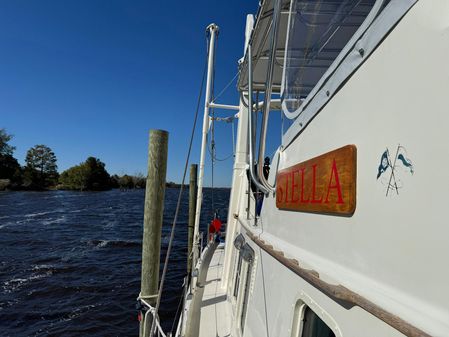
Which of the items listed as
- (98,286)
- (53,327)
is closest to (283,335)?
(53,327)

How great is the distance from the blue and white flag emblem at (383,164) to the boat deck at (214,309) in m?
4.33

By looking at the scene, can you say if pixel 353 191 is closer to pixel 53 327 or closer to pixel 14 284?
pixel 53 327

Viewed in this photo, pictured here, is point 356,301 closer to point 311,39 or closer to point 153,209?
point 311,39

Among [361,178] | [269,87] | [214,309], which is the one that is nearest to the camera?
[361,178]

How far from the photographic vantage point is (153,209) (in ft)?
15.6

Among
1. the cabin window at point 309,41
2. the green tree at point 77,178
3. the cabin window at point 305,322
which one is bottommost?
the cabin window at point 305,322

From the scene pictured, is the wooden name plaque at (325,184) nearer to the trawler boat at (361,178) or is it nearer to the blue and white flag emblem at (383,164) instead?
the trawler boat at (361,178)

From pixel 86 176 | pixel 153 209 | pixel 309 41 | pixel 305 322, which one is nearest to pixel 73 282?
pixel 153 209

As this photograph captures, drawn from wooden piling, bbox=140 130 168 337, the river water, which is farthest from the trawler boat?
the river water

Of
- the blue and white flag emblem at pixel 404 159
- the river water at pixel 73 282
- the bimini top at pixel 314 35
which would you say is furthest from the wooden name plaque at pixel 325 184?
the river water at pixel 73 282

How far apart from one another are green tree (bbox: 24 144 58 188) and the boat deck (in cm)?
10375

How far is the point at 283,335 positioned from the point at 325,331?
1.62 ft

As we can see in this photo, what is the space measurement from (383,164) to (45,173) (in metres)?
119

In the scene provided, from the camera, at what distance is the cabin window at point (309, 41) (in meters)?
2.90
